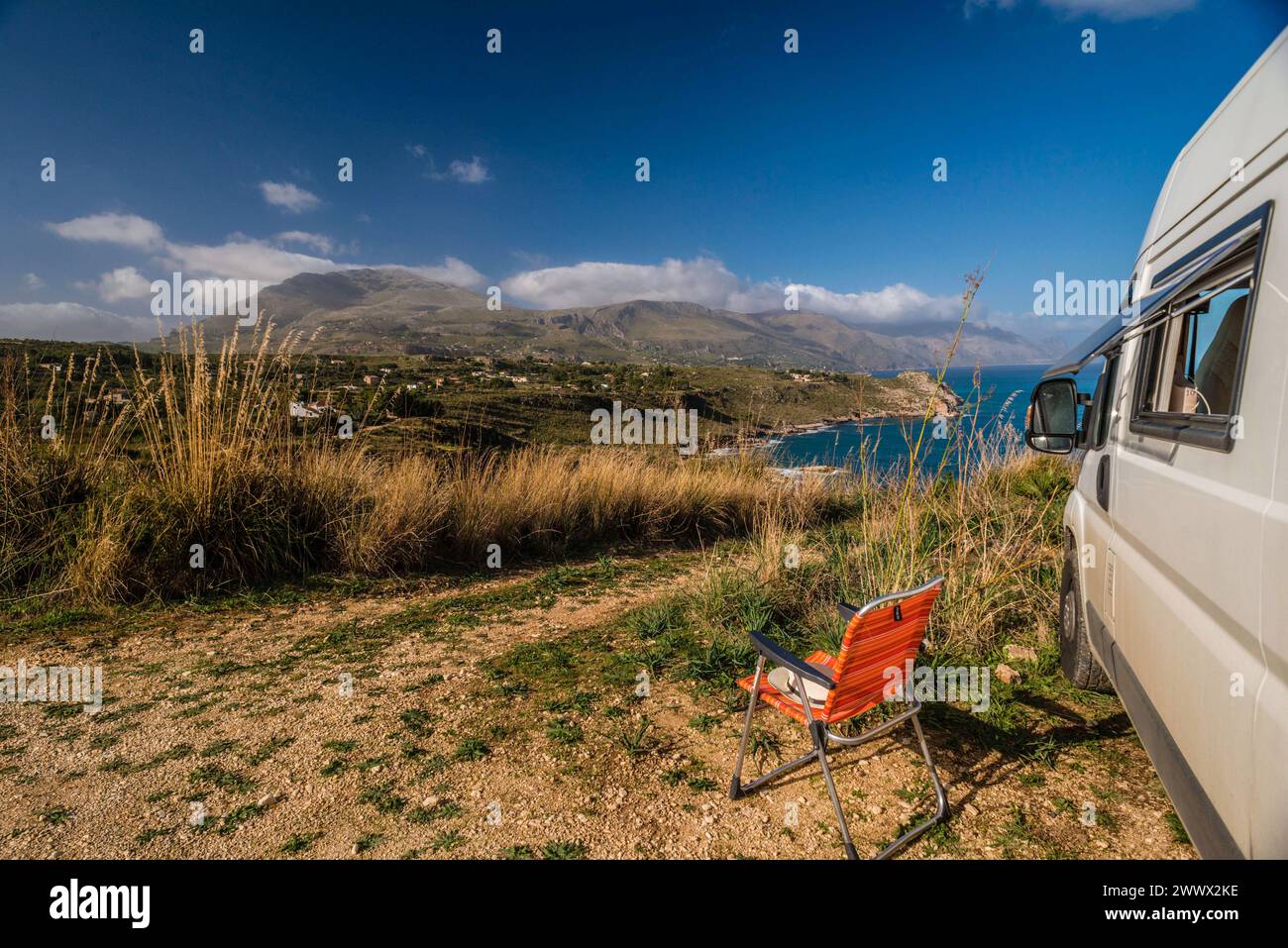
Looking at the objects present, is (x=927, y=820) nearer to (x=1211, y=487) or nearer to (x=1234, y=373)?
(x=1211, y=487)

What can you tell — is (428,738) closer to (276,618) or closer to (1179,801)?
(276,618)

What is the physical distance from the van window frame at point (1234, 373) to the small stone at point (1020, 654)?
2.28m

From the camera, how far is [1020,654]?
435cm

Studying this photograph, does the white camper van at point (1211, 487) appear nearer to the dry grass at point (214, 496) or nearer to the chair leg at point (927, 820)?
the chair leg at point (927, 820)

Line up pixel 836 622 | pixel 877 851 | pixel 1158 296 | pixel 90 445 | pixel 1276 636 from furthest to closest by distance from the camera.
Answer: pixel 90 445 < pixel 836 622 < pixel 877 851 < pixel 1158 296 < pixel 1276 636

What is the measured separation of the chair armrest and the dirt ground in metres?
0.70

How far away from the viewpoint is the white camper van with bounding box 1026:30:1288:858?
51.6 inches

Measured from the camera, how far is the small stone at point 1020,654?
4.33 metres

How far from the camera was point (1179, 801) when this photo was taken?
1.71 m

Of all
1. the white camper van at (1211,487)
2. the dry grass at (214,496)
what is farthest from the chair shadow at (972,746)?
the dry grass at (214,496)

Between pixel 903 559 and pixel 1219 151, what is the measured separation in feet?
10.6

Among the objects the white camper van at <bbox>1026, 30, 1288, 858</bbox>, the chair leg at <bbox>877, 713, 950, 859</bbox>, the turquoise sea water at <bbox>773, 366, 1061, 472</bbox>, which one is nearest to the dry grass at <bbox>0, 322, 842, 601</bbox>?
Result: the turquoise sea water at <bbox>773, 366, 1061, 472</bbox>

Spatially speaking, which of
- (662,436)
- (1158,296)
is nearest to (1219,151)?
(1158,296)
